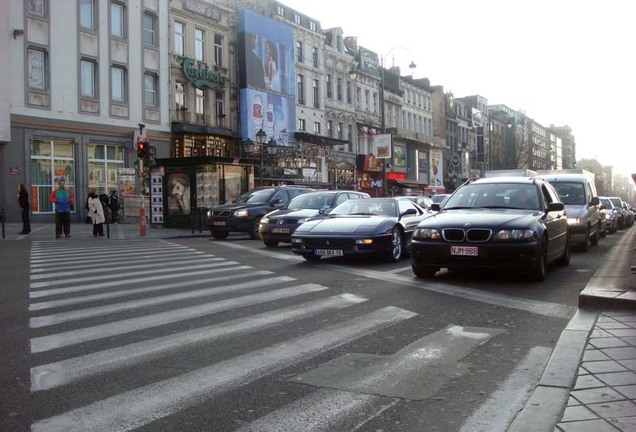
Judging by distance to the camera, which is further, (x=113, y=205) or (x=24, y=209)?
(x=113, y=205)

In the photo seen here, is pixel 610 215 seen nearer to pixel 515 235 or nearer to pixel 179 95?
pixel 515 235

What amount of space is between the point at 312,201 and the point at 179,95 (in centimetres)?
2407

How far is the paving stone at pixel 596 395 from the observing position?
143 inches

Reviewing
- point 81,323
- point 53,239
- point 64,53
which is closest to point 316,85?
point 64,53

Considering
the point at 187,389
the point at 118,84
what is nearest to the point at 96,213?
the point at 118,84

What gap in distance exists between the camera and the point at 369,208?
13.0m

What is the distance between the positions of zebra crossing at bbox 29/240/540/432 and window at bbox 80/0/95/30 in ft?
86.5

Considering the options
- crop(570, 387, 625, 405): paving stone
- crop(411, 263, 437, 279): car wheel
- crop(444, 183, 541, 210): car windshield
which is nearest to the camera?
crop(570, 387, 625, 405): paving stone

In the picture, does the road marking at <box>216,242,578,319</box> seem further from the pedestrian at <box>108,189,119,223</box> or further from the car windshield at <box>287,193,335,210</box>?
the pedestrian at <box>108,189,119,223</box>

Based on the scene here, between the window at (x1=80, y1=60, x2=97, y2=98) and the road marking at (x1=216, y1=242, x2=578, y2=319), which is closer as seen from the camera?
the road marking at (x1=216, y1=242, x2=578, y2=319)

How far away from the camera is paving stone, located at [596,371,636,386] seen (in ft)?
12.9

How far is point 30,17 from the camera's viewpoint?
2939 cm

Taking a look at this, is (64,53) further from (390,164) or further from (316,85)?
(390,164)

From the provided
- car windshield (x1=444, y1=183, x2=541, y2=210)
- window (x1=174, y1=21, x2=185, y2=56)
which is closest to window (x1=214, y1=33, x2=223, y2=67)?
window (x1=174, y1=21, x2=185, y2=56)
